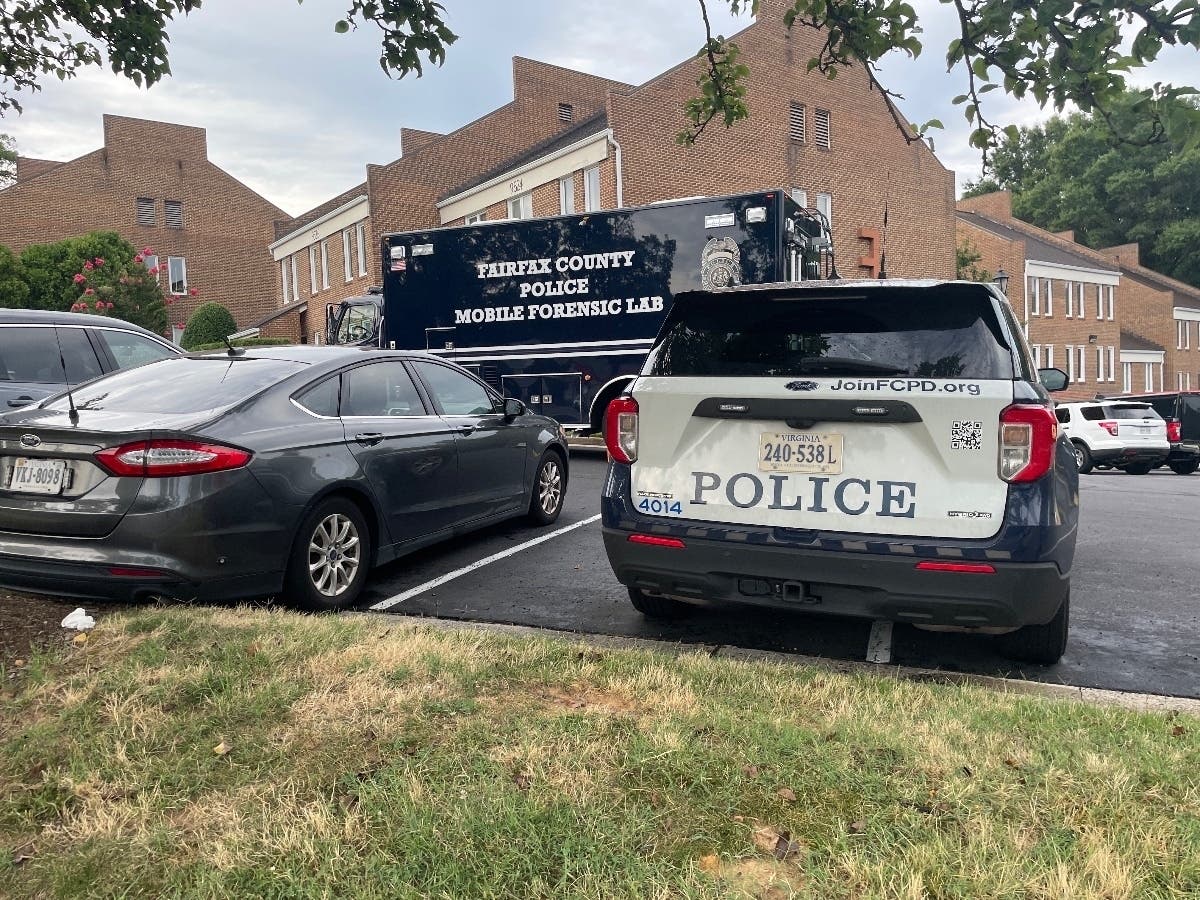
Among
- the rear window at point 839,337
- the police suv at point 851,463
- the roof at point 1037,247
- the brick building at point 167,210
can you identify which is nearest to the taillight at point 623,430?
the police suv at point 851,463

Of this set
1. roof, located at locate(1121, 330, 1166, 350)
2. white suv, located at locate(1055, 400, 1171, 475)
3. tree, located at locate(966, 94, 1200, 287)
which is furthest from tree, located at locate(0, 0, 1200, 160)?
tree, located at locate(966, 94, 1200, 287)

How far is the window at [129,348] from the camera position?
313 inches

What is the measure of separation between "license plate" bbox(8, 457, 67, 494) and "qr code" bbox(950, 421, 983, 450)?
13.4ft

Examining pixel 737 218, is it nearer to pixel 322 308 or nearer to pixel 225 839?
pixel 225 839

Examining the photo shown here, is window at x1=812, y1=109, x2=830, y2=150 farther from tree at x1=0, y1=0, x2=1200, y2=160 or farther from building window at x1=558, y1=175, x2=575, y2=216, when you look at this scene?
tree at x1=0, y1=0, x2=1200, y2=160

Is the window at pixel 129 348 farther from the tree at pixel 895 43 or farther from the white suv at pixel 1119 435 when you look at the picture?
the white suv at pixel 1119 435

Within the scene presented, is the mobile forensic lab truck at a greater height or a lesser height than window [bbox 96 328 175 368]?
greater

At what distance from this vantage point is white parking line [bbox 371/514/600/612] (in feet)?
17.5

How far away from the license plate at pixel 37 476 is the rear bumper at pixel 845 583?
271 centimetres

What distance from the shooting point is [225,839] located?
2.36 metres

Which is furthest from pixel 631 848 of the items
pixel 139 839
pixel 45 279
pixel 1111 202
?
pixel 1111 202

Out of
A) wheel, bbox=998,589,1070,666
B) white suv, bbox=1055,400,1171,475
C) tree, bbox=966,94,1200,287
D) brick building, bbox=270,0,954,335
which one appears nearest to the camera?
wheel, bbox=998,589,1070,666

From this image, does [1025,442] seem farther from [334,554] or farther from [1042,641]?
[334,554]

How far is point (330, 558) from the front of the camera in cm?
504
